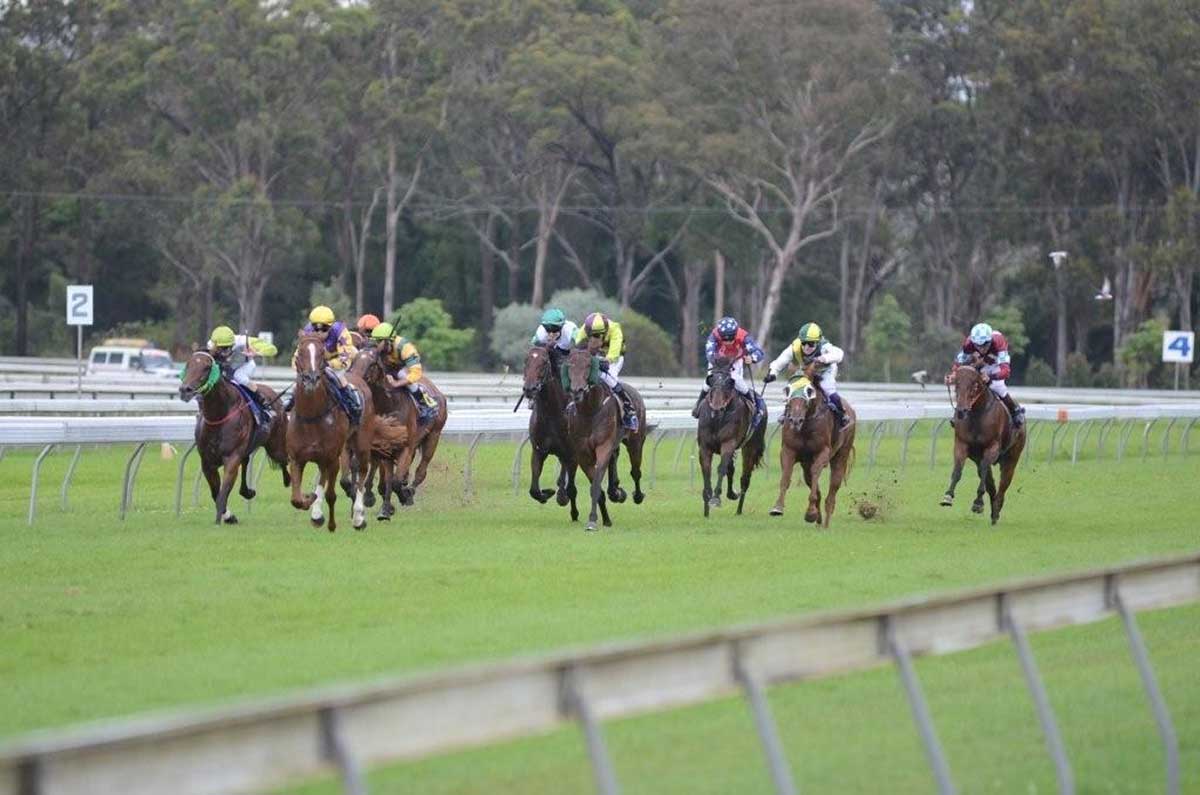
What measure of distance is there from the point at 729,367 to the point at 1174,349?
2719cm

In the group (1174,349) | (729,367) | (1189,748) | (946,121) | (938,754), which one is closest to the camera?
(938,754)

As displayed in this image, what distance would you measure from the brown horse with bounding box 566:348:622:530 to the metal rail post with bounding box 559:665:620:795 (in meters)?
13.7

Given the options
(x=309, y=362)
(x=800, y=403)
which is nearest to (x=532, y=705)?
(x=309, y=362)

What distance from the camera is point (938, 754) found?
6.68 meters

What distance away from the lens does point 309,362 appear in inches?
727

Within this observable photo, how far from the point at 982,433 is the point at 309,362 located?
21.8ft

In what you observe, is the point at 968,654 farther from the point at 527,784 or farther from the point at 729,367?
the point at 729,367

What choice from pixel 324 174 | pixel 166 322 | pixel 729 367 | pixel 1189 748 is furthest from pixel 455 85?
pixel 1189 748

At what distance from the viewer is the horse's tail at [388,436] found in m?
20.3

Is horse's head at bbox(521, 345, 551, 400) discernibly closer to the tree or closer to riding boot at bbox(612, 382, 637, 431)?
riding boot at bbox(612, 382, 637, 431)

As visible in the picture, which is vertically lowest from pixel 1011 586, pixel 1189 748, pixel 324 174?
pixel 1189 748

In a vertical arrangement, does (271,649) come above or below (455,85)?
below

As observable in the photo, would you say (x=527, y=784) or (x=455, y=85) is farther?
(x=455, y=85)

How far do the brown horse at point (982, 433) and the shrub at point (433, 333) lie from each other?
42261mm
